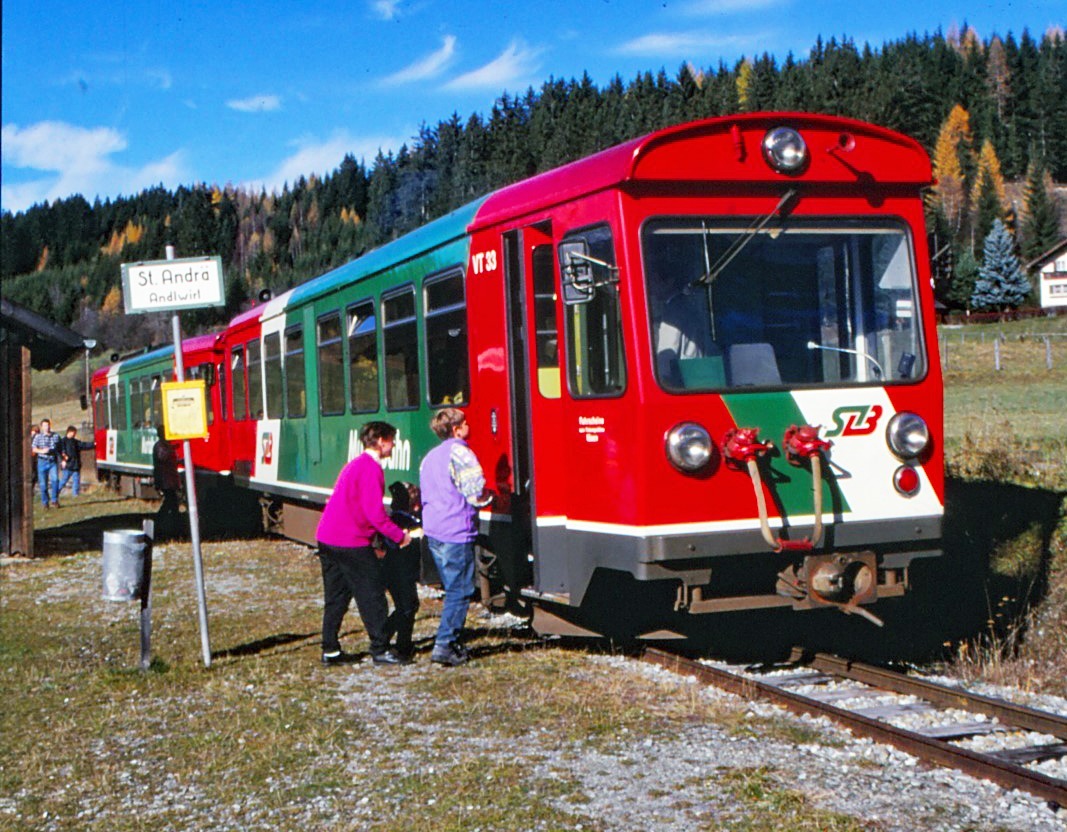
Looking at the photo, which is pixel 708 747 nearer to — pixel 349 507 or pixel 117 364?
pixel 349 507

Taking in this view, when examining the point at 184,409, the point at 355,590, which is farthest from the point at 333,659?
the point at 184,409

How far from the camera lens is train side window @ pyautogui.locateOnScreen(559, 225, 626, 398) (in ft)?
25.9

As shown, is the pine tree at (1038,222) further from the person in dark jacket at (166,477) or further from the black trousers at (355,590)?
the black trousers at (355,590)

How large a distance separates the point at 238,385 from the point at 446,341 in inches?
366

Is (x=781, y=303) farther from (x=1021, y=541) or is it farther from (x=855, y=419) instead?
(x=1021, y=541)

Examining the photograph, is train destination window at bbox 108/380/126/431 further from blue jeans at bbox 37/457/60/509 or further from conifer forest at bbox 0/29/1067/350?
conifer forest at bbox 0/29/1067/350

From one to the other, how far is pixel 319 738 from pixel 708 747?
2.02 metres

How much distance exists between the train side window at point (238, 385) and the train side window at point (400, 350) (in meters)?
7.08

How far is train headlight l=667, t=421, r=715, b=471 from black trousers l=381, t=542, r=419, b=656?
2.43m

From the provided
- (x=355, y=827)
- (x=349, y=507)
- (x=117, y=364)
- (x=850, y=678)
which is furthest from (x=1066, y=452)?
(x=117, y=364)

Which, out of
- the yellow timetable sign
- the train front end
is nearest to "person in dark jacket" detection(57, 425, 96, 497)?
the yellow timetable sign

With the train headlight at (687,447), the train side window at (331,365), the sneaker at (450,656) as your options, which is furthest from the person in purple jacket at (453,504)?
the train side window at (331,365)

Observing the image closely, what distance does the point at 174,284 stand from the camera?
30.6 feet

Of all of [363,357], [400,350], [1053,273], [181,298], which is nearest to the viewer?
[181,298]
